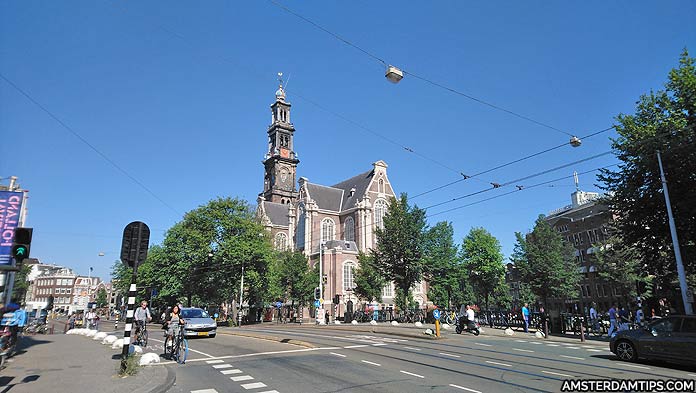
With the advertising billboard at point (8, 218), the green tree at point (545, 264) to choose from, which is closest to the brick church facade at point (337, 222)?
the green tree at point (545, 264)

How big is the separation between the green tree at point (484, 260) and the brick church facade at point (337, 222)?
12757mm

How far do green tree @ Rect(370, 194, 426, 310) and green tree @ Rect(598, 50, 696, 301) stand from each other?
18291 mm

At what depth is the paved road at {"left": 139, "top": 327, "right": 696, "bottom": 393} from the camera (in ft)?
27.3

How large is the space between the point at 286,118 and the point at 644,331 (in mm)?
87658

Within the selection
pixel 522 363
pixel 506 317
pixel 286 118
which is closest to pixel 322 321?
pixel 506 317

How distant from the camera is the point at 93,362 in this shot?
1187 centimetres

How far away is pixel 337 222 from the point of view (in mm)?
70000

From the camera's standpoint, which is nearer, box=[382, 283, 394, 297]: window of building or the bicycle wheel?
the bicycle wheel

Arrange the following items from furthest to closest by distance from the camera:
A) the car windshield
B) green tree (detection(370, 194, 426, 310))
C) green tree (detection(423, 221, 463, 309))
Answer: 1. green tree (detection(423, 221, 463, 309))
2. green tree (detection(370, 194, 426, 310))
3. the car windshield

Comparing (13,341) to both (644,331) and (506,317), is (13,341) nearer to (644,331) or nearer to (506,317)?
(644,331)

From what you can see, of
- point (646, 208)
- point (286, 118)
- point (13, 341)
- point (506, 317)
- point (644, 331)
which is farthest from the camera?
point (286, 118)

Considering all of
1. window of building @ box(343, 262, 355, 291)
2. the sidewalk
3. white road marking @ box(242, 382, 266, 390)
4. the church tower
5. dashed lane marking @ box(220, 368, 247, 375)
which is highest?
the church tower

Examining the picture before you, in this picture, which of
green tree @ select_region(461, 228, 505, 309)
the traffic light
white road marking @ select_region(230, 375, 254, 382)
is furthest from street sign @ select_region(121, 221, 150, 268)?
green tree @ select_region(461, 228, 505, 309)

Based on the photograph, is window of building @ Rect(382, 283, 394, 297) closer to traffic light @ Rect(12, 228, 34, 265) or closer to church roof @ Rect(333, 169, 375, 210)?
church roof @ Rect(333, 169, 375, 210)
